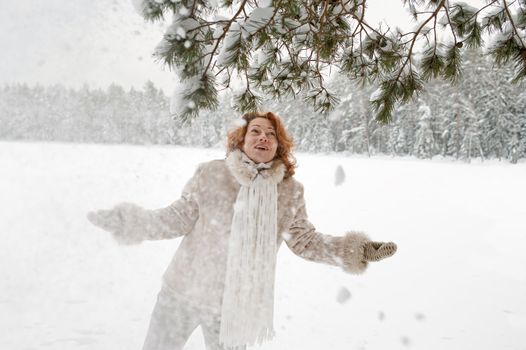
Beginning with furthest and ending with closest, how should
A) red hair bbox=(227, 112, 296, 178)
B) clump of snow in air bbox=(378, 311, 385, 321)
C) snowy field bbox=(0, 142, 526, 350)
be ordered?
clump of snow in air bbox=(378, 311, 385, 321)
snowy field bbox=(0, 142, 526, 350)
red hair bbox=(227, 112, 296, 178)

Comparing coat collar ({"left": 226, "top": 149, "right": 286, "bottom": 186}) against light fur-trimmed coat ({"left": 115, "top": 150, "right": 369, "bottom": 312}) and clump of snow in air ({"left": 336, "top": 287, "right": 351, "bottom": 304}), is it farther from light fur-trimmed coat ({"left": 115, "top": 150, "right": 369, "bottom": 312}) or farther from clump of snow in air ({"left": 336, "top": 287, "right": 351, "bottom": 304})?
clump of snow in air ({"left": 336, "top": 287, "right": 351, "bottom": 304})

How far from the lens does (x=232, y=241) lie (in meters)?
2.11

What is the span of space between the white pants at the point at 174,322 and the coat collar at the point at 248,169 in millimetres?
689

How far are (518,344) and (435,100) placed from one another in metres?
39.6

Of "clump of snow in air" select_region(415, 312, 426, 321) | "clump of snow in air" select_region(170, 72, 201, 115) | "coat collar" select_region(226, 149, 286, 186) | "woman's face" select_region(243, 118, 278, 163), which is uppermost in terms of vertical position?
"clump of snow in air" select_region(170, 72, 201, 115)

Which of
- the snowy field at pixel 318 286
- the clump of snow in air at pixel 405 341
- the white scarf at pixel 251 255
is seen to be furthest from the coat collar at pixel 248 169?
the clump of snow in air at pixel 405 341

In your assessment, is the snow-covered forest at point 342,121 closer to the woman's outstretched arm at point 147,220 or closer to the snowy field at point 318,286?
the snowy field at point 318,286

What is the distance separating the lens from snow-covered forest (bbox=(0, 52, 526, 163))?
3569 cm

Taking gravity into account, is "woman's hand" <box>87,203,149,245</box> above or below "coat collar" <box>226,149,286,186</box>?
below

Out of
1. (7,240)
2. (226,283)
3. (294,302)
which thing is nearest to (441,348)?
(294,302)

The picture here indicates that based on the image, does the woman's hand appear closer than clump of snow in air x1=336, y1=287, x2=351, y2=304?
Yes

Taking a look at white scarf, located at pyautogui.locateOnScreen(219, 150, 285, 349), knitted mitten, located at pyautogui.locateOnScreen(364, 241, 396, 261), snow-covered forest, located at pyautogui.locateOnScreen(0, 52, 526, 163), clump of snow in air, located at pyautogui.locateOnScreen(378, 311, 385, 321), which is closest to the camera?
knitted mitten, located at pyautogui.locateOnScreen(364, 241, 396, 261)

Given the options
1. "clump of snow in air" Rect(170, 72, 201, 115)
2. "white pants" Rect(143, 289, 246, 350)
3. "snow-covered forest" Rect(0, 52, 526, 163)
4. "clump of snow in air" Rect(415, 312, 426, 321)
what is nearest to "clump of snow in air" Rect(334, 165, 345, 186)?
"snow-covered forest" Rect(0, 52, 526, 163)

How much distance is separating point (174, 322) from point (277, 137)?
1.09m
